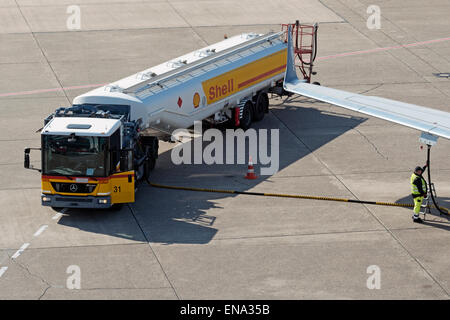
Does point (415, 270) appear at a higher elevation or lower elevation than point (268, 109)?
lower

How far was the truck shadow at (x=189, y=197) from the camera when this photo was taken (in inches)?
963

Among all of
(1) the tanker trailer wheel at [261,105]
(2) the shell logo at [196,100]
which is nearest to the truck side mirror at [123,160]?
(2) the shell logo at [196,100]

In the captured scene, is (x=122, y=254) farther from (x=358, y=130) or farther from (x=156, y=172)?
(x=358, y=130)

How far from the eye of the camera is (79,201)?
2498 cm

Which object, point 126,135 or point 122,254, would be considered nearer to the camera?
point 122,254

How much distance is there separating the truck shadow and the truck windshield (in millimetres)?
1487

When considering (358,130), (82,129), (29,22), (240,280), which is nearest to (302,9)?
(29,22)

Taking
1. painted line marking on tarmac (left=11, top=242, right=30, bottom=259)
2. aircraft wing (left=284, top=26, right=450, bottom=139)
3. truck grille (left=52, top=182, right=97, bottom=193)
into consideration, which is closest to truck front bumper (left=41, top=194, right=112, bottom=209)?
truck grille (left=52, top=182, right=97, bottom=193)

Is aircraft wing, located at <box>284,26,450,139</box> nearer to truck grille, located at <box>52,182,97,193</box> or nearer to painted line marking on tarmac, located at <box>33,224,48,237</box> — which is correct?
truck grille, located at <box>52,182,97,193</box>

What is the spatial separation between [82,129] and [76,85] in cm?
1360

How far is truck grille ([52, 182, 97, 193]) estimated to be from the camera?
24938 mm

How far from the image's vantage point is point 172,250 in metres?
23.1

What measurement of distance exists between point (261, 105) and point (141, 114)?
8344 mm

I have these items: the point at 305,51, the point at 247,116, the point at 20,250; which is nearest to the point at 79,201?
the point at 20,250
